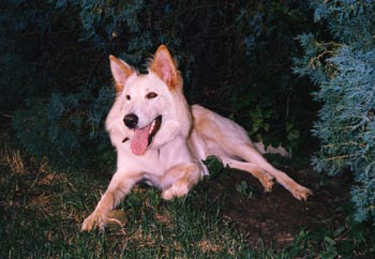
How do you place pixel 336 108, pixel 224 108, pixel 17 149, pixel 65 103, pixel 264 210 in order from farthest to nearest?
pixel 224 108 → pixel 17 149 → pixel 65 103 → pixel 264 210 → pixel 336 108

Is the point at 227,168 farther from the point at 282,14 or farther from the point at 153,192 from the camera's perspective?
the point at 282,14

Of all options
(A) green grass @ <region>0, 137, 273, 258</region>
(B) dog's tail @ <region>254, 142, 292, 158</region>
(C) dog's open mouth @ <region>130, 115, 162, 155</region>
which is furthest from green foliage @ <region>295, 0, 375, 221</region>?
(B) dog's tail @ <region>254, 142, 292, 158</region>

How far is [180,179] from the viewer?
4.30 meters

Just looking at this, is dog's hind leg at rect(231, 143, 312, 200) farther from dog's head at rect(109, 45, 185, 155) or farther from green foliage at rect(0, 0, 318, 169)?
dog's head at rect(109, 45, 185, 155)

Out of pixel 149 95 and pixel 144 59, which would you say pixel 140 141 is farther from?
pixel 144 59

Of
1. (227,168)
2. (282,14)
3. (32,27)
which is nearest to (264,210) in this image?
(227,168)

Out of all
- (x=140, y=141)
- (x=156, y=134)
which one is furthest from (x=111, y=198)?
(x=156, y=134)

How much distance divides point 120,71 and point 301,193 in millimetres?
1840

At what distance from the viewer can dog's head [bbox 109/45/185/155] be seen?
4289 mm

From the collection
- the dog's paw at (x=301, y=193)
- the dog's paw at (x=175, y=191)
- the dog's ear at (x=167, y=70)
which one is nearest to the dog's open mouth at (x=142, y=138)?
the dog's ear at (x=167, y=70)

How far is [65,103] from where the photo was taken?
5223 mm

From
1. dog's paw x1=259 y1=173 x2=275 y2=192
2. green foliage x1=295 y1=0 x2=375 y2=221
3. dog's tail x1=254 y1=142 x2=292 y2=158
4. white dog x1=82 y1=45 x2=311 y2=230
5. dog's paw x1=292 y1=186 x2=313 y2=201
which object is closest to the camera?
green foliage x1=295 y1=0 x2=375 y2=221

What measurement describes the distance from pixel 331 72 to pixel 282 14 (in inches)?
71.2

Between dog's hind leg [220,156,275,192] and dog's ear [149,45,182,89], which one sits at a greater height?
dog's ear [149,45,182,89]
